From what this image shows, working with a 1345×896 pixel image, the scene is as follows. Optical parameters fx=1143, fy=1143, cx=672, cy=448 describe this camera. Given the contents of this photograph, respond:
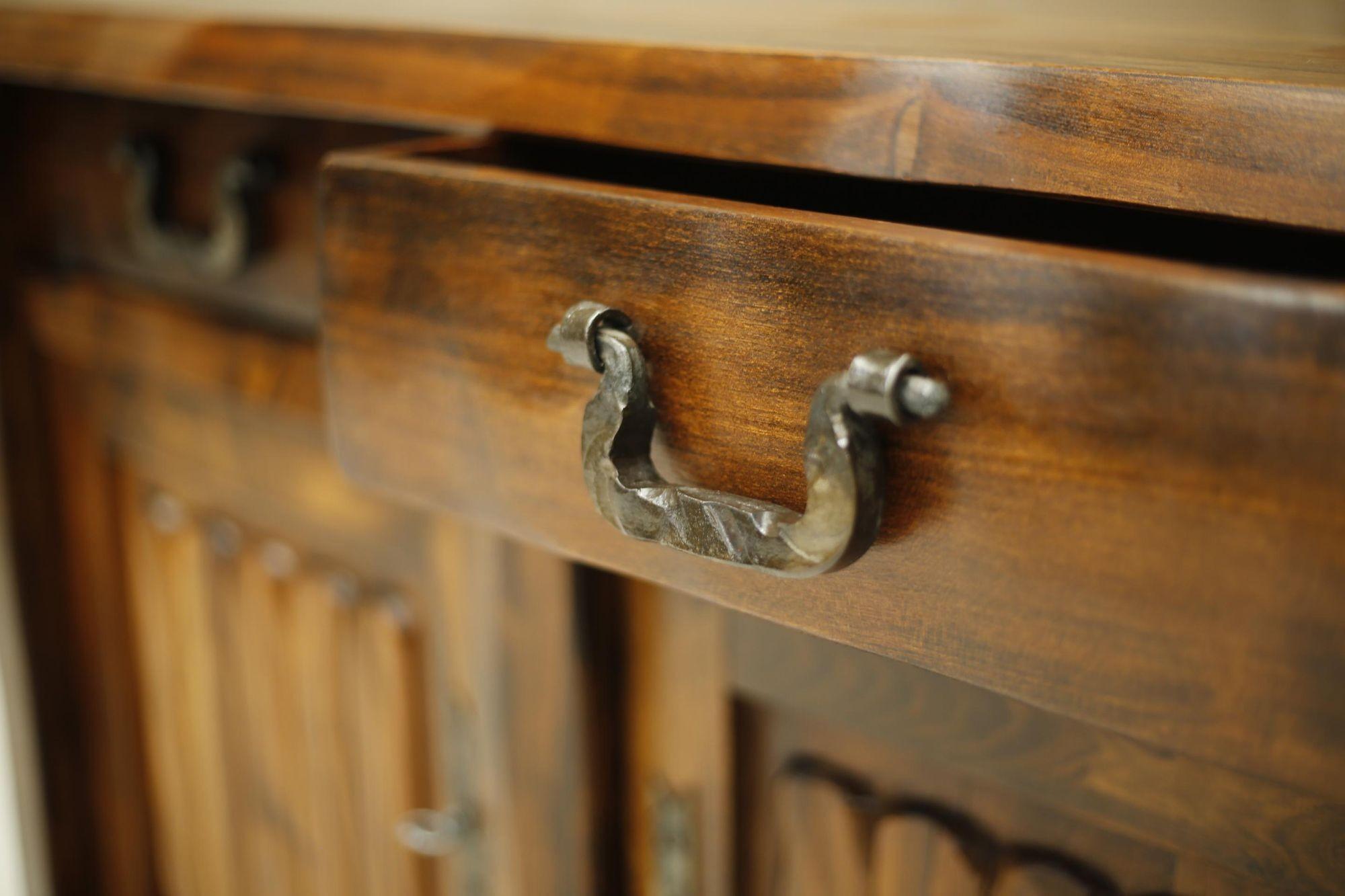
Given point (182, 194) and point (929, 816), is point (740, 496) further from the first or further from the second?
point (182, 194)

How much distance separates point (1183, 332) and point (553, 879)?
15.1 inches

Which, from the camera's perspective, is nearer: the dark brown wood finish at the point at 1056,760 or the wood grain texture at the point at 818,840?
the dark brown wood finish at the point at 1056,760

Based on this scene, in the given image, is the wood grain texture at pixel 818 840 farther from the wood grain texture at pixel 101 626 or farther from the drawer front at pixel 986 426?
the wood grain texture at pixel 101 626

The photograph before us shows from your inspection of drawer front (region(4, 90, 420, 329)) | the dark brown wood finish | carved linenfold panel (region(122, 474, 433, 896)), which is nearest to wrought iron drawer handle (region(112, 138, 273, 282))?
drawer front (region(4, 90, 420, 329))

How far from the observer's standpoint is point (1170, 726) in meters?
0.22

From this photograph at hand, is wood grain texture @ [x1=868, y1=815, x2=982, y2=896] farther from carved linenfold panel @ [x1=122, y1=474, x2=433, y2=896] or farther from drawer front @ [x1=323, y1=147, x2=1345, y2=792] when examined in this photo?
carved linenfold panel @ [x1=122, y1=474, x2=433, y2=896]

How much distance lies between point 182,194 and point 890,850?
1.45ft

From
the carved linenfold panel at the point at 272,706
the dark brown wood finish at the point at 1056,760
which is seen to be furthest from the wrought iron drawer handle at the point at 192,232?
the dark brown wood finish at the point at 1056,760

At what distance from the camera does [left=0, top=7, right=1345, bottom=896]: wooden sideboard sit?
0.21 metres

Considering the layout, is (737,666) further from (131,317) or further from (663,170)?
(131,317)

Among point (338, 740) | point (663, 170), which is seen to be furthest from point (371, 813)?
point (663, 170)

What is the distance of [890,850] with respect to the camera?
1.23ft

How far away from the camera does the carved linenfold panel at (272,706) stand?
1.87ft

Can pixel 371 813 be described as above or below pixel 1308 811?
below
